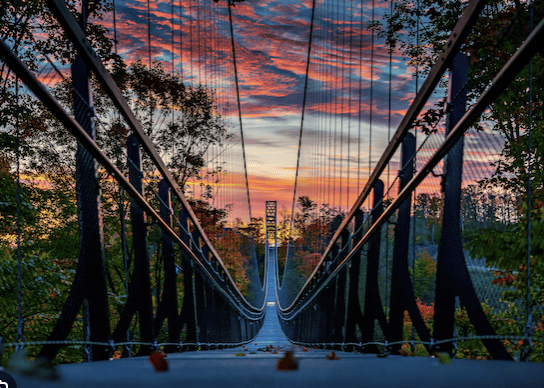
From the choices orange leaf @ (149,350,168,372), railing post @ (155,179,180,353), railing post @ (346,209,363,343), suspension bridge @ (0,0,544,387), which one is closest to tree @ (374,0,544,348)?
suspension bridge @ (0,0,544,387)

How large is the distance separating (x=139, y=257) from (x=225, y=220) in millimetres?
11103

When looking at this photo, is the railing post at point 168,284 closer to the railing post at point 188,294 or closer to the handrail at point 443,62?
the railing post at point 188,294

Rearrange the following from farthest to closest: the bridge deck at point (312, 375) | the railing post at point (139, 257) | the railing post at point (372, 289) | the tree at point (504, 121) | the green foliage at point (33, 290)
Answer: the green foliage at point (33, 290) < the railing post at point (372, 289) < the railing post at point (139, 257) < the tree at point (504, 121) < the bridge deck at point (312, 375)

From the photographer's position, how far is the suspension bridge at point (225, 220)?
1.62m

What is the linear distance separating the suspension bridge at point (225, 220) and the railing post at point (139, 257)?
13 millimetres

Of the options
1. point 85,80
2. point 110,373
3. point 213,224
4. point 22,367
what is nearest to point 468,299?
point 110,373

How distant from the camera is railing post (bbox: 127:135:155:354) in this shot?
108 inches

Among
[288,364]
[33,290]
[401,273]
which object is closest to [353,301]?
[401,273]

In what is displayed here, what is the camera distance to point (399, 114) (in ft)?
49.5

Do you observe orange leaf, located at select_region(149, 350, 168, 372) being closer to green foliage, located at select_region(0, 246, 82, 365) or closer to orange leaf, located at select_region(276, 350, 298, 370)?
orange leaf, located at select_region(276, 350, 298, 370)

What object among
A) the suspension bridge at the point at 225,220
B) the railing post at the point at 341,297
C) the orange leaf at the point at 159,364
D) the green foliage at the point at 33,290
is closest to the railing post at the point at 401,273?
the suspension bridge at the point at 225,220

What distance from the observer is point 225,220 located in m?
13.9

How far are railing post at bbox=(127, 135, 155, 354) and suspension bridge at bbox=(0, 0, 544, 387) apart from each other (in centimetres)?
1

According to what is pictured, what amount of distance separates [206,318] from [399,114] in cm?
1127
